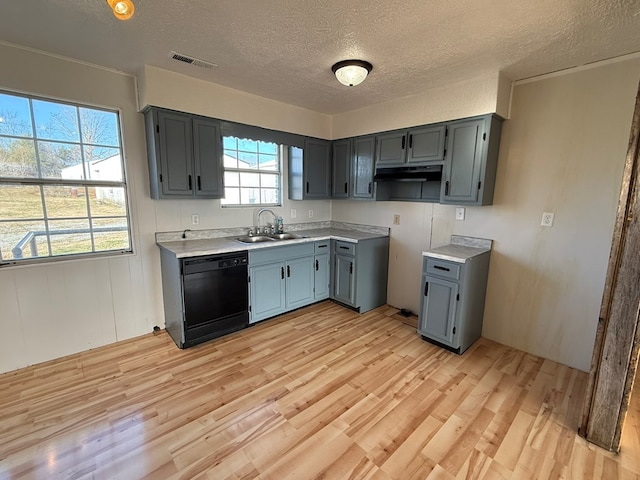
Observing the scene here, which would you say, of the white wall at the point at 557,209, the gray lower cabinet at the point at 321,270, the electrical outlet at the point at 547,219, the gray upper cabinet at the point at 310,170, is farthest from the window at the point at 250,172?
the electrical outlet at the point at 547,219

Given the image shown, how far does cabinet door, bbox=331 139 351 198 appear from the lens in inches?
154

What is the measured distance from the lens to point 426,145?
121 inches

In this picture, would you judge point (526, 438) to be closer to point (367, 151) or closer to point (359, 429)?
point (359, 429)

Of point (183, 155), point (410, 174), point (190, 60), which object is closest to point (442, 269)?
point (410, 174)

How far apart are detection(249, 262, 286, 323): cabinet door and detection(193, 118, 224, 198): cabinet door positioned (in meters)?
0.93

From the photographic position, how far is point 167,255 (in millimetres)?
→ 2844

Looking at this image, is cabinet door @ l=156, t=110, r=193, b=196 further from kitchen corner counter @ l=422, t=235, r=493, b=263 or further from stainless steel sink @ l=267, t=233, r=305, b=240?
kitchen corner counter @ l=422, t=235, r=493, b=263

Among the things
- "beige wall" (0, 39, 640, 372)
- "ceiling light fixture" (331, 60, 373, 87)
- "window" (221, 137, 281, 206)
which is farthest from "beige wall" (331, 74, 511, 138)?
"window" (221, 137, 281, 206)

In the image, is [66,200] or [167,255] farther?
[167,255]

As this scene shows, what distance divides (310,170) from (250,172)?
80 cm

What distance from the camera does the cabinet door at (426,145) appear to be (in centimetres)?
297

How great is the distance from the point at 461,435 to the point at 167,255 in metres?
2.80

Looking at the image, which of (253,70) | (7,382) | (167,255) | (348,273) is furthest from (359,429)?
(253,70)

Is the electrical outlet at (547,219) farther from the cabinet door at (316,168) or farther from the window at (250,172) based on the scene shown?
the window at (250,172)
